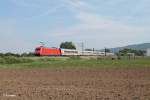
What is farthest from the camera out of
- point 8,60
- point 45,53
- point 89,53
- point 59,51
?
point 89,53

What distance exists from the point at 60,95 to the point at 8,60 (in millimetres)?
47519

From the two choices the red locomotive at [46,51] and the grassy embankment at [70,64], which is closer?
the grassy embankment at [70,64]

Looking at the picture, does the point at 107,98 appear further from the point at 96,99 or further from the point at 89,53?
the point at 89,53

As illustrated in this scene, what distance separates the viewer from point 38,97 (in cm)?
1332

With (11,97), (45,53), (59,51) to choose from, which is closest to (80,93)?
(11,97)

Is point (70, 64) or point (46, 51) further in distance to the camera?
point (46, 51)

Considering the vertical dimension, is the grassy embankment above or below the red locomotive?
below

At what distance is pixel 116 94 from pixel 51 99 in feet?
9.14

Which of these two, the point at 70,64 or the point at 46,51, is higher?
the point at 46,51

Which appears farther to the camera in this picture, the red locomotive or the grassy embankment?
the red locomotive

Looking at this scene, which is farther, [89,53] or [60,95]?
[89,53]

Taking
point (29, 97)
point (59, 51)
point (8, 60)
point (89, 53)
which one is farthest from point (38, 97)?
point (89, 53)

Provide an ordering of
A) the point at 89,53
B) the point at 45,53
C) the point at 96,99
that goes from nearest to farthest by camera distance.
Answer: the point at 96,99 < the point at 45,53 < the point at 89,53

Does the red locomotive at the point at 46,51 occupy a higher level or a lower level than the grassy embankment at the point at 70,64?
higher
